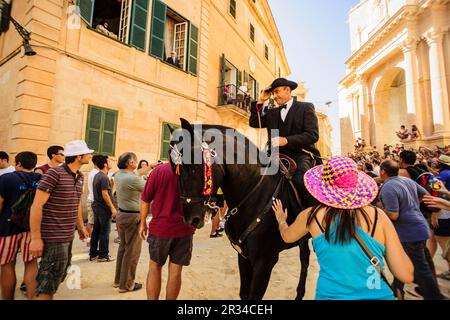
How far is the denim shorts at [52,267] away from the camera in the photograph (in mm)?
2422

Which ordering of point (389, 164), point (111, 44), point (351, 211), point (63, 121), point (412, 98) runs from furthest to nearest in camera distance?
point (412, 98), point (111, 44), point (63, 121), point (389, 164), point (351, 211)

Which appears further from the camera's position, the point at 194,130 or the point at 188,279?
the point at 188,279

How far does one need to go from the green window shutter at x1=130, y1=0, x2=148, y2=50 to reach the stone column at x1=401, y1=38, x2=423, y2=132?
59.8 feet

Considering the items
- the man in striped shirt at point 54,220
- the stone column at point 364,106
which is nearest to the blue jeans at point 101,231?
the man in striped shirt at point 54,220

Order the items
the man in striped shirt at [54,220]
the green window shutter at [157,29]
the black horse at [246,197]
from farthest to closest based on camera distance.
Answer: the green window shutter at [157,29] < the man in striped shirt at [54,220] < the black horse at [246,197]

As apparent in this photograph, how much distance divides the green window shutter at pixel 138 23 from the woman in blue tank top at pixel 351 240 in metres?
9.81

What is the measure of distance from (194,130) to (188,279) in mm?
3026

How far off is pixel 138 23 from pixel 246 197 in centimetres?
964

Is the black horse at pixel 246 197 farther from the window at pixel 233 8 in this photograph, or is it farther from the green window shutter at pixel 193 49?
the window at pixel 233 8

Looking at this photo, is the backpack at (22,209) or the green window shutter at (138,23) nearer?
the backpack at (22,209)

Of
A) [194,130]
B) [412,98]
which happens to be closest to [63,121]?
[194,130]

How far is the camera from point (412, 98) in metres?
16.5
